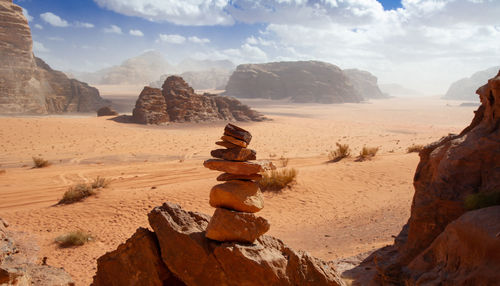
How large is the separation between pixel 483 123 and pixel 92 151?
59.8ft

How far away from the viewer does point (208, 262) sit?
4.04 metres

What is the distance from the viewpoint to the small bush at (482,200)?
404cm

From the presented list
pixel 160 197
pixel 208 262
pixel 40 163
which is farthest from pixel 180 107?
pixel 208 262

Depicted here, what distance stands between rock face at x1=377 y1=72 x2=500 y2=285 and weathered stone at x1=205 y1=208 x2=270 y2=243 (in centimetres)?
215

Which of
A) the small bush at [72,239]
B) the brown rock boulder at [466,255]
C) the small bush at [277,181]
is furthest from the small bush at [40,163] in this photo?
the brown rock boulder at [466,255]

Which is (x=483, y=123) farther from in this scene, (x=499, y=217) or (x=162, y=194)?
(x=162, y=194)

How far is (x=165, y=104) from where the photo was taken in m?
30.6

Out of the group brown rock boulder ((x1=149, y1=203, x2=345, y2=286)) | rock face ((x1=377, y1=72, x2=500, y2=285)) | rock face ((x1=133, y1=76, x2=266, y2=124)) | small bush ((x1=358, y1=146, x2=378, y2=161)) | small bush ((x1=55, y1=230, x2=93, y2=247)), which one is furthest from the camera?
rock face ((x1=133, y1=76, x2=266, y2=124))

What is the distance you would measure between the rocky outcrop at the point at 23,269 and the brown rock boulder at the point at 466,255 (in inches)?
192

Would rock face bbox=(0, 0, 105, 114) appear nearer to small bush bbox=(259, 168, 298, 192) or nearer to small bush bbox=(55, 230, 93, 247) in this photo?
small bush bbox=(55, 230, 93, 247)

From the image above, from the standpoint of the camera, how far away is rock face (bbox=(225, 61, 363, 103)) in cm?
8262

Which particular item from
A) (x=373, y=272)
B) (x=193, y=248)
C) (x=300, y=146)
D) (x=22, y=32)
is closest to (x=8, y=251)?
(x=193, y=248)

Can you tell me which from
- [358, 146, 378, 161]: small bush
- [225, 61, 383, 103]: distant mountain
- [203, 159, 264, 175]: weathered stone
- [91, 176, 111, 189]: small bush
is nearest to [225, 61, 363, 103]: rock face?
[225, 61, 383, 103]: distant mountain

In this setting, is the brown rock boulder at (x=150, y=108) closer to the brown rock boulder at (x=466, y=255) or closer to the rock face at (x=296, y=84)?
the brown rock boulder at (x=466, y=255)
